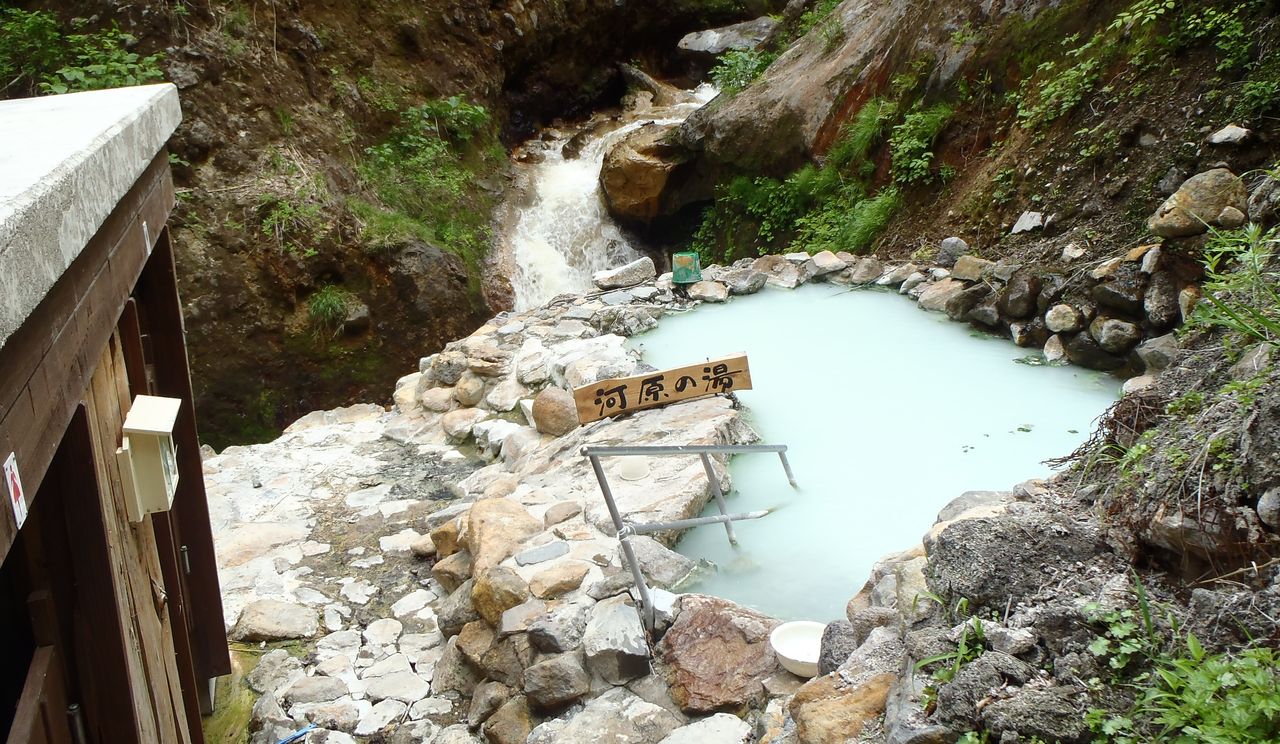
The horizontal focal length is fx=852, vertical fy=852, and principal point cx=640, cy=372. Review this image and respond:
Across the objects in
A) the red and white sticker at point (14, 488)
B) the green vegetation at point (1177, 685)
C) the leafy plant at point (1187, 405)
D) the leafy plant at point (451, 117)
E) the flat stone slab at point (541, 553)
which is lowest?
the flat stone slab at point (541, 553)

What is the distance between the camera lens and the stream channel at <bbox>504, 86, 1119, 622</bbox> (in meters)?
3.40

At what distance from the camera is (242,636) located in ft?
12.2

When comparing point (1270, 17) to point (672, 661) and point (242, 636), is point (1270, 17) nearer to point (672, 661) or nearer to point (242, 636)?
point (672, 661)

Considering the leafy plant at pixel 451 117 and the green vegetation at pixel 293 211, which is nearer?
the green vegetation at pixel 293 211

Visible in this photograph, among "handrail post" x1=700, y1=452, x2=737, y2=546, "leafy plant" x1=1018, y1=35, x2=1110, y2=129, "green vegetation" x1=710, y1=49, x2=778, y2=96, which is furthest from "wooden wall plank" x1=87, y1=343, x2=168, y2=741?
"green vegetation" x1=710, y1=49, x2=778, y2=96

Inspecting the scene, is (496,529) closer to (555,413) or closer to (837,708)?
(555,413)

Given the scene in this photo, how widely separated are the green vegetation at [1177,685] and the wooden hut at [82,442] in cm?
176

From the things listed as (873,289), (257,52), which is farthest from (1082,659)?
(257,52)

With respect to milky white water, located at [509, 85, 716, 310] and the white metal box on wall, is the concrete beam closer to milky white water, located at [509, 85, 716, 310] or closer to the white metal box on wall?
the white metal box on wall

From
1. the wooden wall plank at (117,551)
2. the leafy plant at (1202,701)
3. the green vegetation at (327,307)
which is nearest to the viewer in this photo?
the leafy plant at (1202,701)

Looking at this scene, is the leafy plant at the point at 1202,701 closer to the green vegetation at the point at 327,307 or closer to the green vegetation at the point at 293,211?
the green vegetation at the point at 327,307

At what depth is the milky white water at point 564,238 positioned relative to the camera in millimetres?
10344

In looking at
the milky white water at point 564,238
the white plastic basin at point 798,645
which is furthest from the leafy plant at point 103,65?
the white plastic basin at point 798,645

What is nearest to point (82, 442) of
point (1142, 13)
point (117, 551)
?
point (117, 551)
